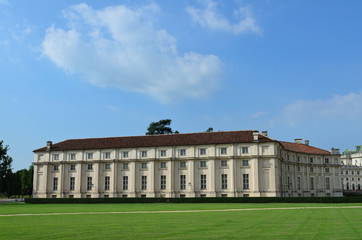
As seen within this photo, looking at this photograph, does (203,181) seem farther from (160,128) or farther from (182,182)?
(160,128)

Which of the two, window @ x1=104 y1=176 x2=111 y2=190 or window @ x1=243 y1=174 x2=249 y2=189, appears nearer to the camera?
window @ x1=243 y1=174 x2=249 y2=189

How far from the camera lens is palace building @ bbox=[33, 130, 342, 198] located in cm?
6656

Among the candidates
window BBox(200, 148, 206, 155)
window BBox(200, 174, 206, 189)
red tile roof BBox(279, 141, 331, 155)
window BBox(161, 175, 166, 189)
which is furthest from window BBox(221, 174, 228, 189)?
red tile roof BBox(279, 141, 331, 155)

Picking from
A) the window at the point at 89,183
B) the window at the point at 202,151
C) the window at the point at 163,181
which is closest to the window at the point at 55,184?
the window at the point at 89,183

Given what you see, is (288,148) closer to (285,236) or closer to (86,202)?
(86,202)

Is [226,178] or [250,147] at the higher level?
[250,147]

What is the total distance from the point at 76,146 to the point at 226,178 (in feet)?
105

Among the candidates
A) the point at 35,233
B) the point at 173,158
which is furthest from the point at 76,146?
the point at 35,233

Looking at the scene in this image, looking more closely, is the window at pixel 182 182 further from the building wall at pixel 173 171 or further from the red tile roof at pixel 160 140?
the red tile roof at pixel 160 140

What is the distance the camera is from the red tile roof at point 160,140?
226ft

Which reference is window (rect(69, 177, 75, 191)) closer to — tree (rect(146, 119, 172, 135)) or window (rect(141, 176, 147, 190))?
window (rect(141, 176, 147, 190))

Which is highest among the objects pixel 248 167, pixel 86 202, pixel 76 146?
pixel 76 146

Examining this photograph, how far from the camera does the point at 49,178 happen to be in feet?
250

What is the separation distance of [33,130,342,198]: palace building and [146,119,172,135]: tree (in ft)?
82.0
